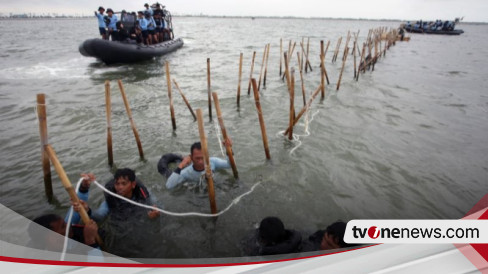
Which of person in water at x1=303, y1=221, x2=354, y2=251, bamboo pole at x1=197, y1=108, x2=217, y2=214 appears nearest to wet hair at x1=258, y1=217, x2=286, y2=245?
person in water at x1=303, y1=221, x2=354, y2=251

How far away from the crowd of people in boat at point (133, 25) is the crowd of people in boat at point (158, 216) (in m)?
15.0

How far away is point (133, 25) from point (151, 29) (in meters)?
1.34

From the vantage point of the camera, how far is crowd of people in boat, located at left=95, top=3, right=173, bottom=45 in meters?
16.1

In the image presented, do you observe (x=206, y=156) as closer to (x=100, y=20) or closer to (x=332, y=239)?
(x=332, y=239)

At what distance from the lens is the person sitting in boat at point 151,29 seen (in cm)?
1810

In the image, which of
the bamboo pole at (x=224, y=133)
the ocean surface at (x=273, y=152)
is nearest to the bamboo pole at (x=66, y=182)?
the ocean surface at (x=273, y=152)

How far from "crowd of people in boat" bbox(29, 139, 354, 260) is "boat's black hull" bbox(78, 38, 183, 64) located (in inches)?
545

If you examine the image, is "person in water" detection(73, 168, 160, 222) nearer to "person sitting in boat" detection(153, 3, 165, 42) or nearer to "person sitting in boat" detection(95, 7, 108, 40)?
"person sitting in boat" detection(95, 7, 108, 40)

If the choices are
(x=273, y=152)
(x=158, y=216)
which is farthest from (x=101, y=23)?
(x=158, y=216)

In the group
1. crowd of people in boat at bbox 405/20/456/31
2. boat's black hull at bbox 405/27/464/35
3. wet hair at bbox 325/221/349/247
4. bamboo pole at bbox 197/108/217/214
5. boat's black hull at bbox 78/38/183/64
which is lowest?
wet hair at bbox 325/221/349/247

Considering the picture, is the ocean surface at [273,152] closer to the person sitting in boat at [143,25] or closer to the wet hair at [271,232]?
the wet hair at [271,232]

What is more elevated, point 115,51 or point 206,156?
point 115,51

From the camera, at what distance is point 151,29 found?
18.9m

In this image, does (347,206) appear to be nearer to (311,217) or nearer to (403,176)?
→ (311,217)
